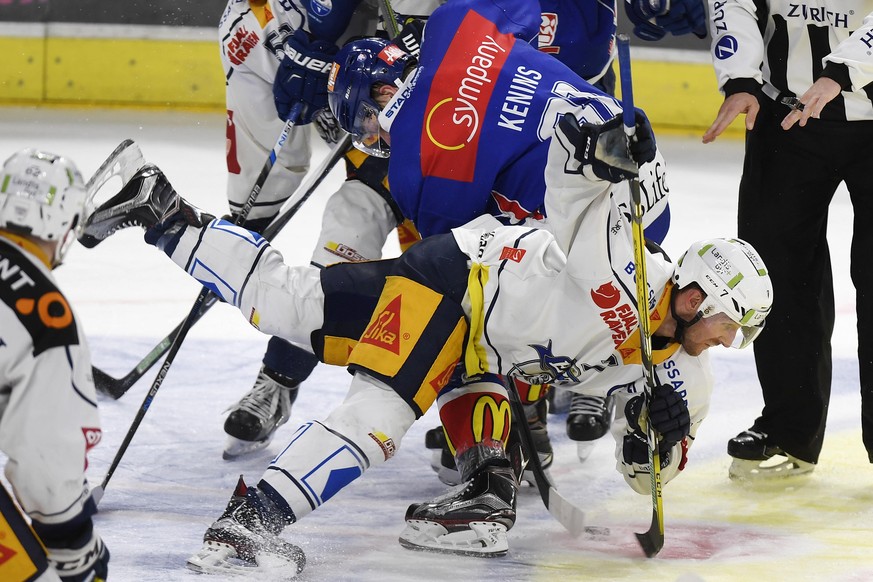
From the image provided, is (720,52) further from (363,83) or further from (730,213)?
(730,213)

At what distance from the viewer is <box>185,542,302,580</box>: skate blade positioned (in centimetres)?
272

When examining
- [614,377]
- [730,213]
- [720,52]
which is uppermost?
[720,52]

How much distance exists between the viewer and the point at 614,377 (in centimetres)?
306

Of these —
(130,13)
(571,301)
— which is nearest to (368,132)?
(571,301)

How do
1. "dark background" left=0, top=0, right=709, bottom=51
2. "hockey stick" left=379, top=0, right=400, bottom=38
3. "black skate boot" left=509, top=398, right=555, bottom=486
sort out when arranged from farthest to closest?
"dark background" left=0, top=0, right=709, bottom=51
"hockey stick" left=379, top=0, right=400, bottom=38
"black skate boot" left=509, top=398, right=555, bottom=486

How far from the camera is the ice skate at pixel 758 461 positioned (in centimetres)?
356

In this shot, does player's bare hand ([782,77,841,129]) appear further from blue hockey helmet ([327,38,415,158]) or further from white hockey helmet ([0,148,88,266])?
white hockey helmet ([0,148,88,266])

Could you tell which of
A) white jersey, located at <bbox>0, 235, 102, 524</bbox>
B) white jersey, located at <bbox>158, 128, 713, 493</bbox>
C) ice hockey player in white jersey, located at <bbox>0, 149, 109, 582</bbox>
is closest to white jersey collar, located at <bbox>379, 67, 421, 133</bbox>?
white jersey, located at <bbox>158, 128, 713, 493</bbox>

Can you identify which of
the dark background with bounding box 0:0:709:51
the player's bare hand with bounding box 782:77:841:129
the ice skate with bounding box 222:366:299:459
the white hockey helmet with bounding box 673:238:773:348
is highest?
the player's bare hand with bounding box 782:77:841:129

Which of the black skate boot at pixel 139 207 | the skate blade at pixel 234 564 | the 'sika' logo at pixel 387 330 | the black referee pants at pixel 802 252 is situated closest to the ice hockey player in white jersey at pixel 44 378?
the skate blade at pixel 234 564

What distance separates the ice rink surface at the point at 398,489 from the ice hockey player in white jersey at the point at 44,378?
77 centimetres

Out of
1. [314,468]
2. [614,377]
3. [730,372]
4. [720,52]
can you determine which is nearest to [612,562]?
[614,377]

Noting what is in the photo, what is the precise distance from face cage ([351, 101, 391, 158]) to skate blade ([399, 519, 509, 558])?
3.35ft

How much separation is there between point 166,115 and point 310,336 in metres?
4.24
